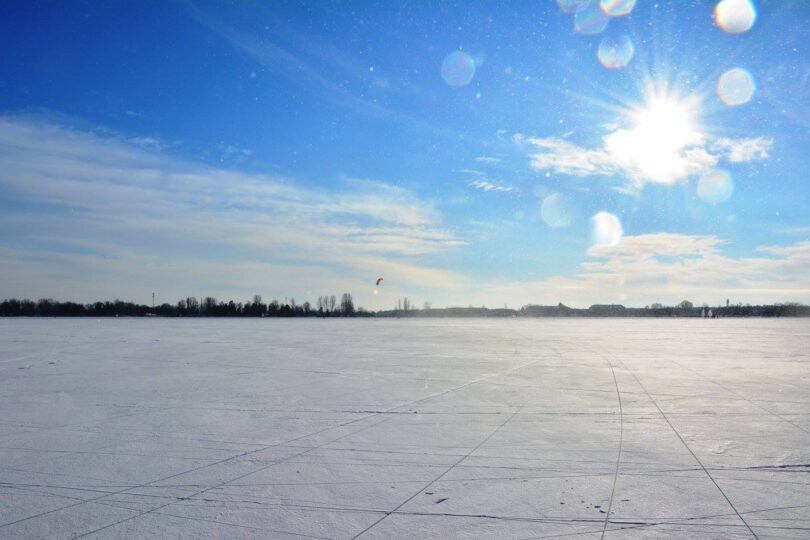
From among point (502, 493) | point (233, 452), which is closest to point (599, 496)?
point (502, 493)

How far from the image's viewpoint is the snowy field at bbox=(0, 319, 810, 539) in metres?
4.94

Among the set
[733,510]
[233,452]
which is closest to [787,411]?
[733,510]

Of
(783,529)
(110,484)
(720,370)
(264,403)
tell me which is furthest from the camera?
(720,370)

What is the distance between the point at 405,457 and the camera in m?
7.02

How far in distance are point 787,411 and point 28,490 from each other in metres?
11.2

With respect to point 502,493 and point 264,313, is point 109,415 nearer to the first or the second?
point 502,493

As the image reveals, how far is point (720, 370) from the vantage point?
16.3 metres

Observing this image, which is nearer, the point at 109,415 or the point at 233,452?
the point at 233,452

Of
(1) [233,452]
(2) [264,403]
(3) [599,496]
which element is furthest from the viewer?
(2) [264,403]

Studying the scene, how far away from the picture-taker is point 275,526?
4828 millimetres

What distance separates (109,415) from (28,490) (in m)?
4.21

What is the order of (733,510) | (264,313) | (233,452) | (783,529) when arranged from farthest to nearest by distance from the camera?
(264,313), (233,452), (733,510), (783,529)

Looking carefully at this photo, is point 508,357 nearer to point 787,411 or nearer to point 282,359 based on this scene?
point 282,359

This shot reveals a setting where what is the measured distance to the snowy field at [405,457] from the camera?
4941 millimetres
